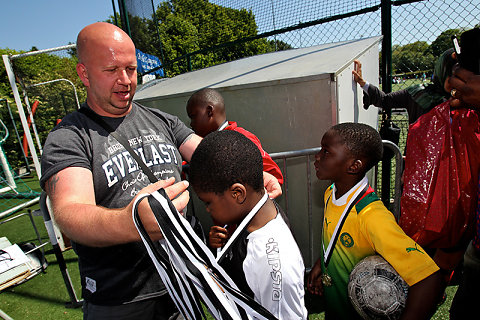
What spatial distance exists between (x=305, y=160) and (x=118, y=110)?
1.68 meters

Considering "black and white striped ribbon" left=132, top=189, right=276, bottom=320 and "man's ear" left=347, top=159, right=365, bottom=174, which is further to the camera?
"man's ear" left=347, top=159, right=365, bottom=174

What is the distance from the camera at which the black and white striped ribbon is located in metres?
0.97

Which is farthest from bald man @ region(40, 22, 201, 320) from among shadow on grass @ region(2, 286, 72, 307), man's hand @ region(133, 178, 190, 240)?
shadow on grass @ region(2, 286, 72, 307)

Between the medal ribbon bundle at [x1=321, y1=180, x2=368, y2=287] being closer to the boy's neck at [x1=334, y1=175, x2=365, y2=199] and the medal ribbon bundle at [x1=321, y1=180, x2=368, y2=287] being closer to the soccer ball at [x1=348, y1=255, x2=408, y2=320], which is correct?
the boy's neck at [x1=334, y1=175, x2=365, y2=199]

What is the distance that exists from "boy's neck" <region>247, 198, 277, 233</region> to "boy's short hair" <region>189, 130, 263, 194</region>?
0.11 m

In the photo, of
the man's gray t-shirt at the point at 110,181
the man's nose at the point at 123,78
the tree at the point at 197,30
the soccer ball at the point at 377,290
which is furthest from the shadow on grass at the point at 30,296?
the tree at the point at 197,30

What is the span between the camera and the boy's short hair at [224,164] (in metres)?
1.26

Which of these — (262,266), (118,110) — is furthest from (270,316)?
(118,110)

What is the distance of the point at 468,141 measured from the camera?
6.42ft

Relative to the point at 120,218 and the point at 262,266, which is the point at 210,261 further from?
the point at 120,218

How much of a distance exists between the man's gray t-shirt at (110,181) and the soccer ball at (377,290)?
1.11 meters

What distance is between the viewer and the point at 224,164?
125 centimetres

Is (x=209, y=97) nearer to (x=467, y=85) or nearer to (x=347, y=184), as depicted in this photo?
(x=347, y=184)

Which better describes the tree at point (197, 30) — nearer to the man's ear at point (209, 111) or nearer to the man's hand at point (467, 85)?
the man's ear at point (209, 111)
